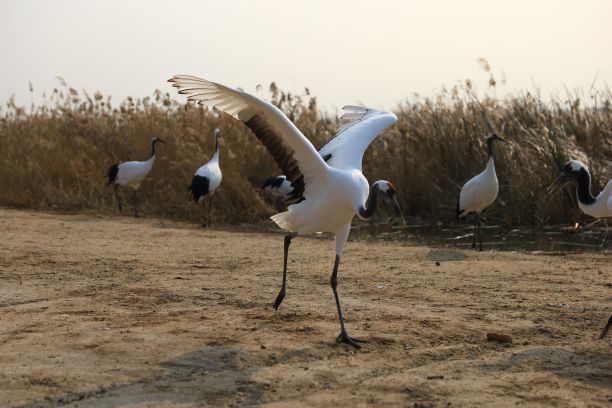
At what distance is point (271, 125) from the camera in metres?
6.28

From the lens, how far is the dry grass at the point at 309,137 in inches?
503

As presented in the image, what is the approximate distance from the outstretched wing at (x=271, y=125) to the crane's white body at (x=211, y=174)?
700 cm

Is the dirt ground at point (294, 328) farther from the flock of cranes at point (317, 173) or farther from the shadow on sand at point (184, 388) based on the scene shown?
the flock of cranes at point (317, 173)

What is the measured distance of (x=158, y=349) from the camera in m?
5.31

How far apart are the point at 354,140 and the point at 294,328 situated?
6.47 feet

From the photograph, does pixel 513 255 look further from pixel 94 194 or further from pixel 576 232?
pixel 94 194

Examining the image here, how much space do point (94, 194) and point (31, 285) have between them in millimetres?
8311

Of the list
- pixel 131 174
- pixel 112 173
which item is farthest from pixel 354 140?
pixel 112 173

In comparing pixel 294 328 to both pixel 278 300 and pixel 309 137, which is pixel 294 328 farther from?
pixel 309 137

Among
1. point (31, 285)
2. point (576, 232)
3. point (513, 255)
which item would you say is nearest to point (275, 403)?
point (31, 285)

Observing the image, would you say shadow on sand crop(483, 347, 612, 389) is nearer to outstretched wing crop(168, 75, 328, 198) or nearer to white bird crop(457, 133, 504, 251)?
outstretched wing crop(168, 75, 328, 198)

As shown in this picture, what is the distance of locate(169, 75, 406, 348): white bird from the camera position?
6.07m

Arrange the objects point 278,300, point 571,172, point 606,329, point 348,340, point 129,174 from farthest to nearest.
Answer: point 129,174
point 571,172
point 278,300
point 606,329
point 348,340

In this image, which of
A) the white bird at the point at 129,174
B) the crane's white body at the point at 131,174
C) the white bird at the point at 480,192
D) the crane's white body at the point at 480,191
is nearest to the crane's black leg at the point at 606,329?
the white bird at the point at 480,192
